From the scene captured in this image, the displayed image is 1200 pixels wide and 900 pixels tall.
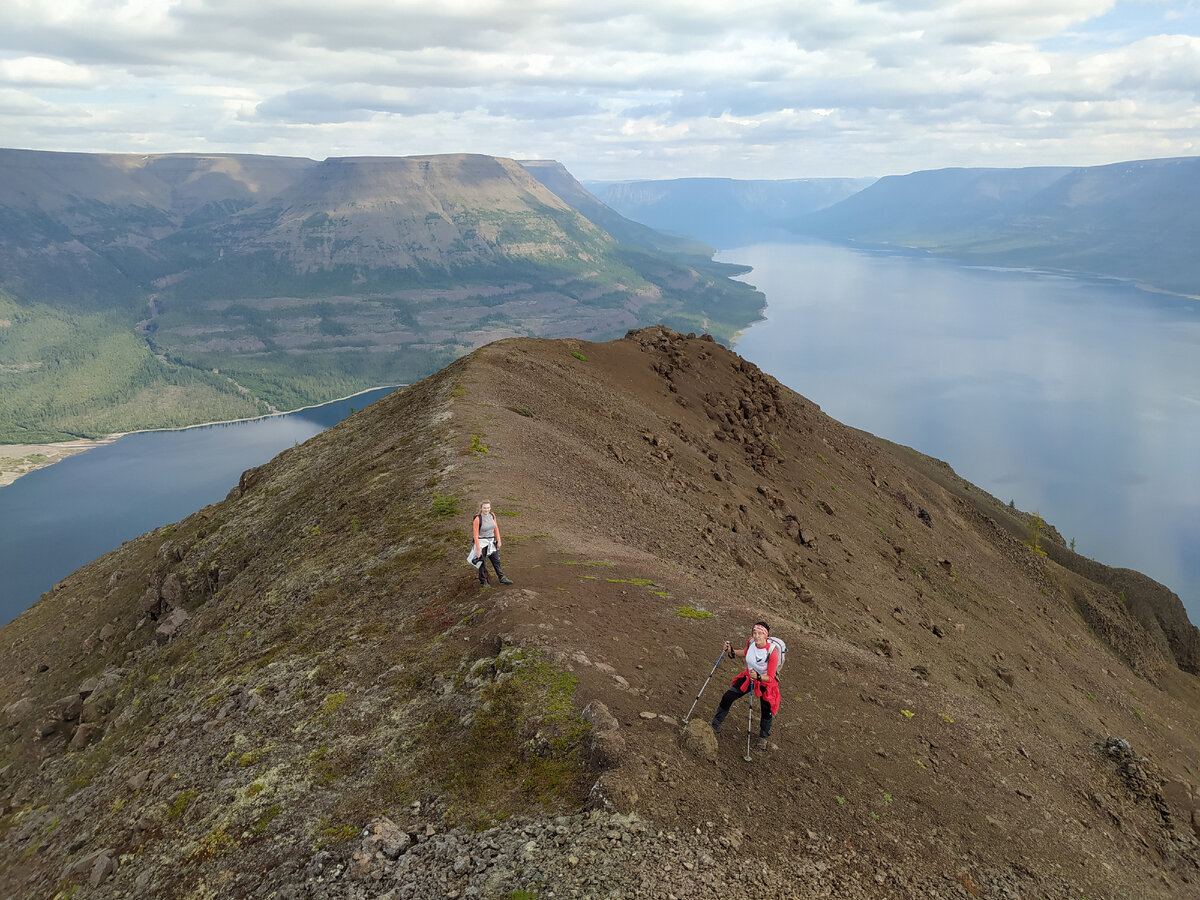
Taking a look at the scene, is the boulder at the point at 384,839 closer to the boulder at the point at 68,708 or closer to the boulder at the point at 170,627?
the boulder at the point at 68,708

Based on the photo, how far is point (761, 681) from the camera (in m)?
14.4

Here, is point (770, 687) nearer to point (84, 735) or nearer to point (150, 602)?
point (84, 735)

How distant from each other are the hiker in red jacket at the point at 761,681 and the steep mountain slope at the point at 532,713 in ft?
2.19

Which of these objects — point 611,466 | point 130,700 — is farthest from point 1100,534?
point 130,700

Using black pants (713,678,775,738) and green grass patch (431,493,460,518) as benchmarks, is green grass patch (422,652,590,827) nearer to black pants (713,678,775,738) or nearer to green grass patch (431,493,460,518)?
black pants (713,678,775,738)

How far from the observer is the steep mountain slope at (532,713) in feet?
39.5

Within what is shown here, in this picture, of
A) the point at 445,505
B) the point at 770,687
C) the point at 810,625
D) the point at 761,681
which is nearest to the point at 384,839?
the point at 761,681

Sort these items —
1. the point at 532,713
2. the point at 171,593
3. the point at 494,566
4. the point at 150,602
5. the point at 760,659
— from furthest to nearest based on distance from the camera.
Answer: the point at 150,602, the point at 171,593, the point at 494,566, the point at 760,659, the point at 532,713

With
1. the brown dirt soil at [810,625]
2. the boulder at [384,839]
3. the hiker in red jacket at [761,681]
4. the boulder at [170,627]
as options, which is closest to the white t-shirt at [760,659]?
the hiker in red jacket at [761,681]

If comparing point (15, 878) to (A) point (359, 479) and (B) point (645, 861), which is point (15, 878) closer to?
(B) point (645, 861)

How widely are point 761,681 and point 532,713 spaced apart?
493 centimetres

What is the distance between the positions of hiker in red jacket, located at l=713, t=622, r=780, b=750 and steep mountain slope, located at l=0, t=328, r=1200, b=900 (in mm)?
667

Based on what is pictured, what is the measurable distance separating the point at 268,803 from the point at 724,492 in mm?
32112

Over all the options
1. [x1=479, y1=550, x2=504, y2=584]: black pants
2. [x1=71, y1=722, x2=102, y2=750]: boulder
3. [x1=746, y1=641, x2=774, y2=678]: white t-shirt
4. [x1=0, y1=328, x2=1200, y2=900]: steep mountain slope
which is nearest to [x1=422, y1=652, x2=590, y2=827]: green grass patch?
[x1=0, y1=328, x2=1200, y2=900]: steep mountain slope
